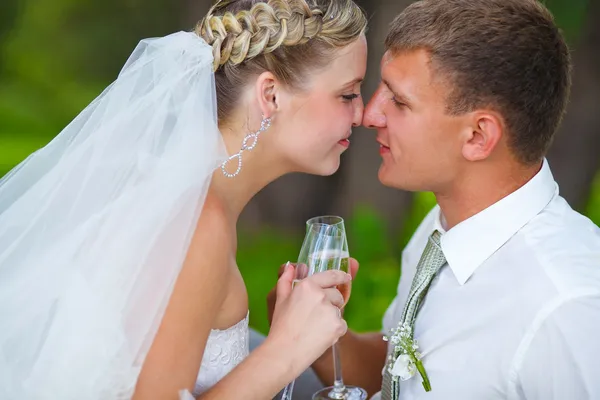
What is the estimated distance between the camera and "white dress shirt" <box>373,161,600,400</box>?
7.10 ft

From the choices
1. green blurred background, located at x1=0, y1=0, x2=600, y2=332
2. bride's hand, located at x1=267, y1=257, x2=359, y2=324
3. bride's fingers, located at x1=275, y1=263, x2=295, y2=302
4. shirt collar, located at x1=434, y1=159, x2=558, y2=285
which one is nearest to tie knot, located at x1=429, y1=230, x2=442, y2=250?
shirt collar, located at x1=434, y1=159, x2=558, y2=285

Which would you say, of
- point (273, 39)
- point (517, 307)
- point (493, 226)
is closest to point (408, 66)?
point (273, 39)

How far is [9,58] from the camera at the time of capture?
6039mm

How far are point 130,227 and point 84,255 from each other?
0.16 meters

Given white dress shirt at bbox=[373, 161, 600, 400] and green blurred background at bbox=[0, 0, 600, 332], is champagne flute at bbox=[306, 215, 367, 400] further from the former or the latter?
green blurred background at bbox=[0, 0, 600, 332]

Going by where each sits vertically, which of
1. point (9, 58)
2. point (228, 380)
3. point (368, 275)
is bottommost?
point (368, 275)

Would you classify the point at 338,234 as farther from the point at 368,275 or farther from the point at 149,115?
the point at 368,275

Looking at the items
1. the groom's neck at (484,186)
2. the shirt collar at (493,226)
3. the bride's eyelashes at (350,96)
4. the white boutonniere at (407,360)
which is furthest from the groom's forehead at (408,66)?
the white boutonniere at (407,360)

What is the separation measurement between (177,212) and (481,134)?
3.19 feet

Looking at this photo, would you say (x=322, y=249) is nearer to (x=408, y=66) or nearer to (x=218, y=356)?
(x=218, y=356)

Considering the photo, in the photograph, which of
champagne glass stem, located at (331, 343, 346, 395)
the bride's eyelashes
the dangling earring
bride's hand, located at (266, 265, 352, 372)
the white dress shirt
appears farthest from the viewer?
champagne glass stem, located at (331, 343, 346, 395)

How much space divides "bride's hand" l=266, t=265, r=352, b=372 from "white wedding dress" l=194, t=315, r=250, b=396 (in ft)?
0.64

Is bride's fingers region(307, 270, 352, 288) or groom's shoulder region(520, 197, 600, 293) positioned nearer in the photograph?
groom's shoulder region(520, 197, 600, 293)

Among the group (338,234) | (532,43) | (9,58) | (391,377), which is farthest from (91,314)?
(9,58)
